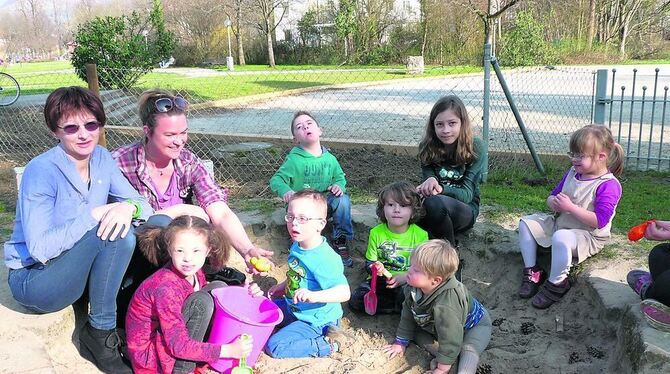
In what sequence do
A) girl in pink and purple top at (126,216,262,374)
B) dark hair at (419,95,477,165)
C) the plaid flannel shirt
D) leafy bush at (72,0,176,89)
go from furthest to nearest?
leafy bush at (72,0,176,89), dark hair at (419,95,477,165), the plaid flannel shirt, girl in pink and purple top at (126,216,262,374)

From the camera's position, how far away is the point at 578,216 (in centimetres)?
353

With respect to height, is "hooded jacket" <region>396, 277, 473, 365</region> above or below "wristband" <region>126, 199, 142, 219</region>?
below

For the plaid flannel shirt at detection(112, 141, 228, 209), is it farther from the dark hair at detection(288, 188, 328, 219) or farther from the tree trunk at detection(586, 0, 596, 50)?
the tree trunk at detection(586, 0, 596, 50)

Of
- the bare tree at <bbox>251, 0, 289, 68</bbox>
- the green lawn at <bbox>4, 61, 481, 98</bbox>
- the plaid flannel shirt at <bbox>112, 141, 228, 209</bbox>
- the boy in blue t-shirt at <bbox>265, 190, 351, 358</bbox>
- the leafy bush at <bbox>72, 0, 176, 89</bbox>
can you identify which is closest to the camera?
the boy in blue t-shirt at <bbox>265, 190, 351, 358</bbox>

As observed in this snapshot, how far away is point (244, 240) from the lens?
3334mm

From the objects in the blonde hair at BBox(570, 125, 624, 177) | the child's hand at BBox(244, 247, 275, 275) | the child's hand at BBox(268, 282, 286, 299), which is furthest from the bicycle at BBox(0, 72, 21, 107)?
the blonde hair at BBox(570, 125, 624, 177)

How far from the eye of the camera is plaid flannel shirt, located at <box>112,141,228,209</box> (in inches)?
131

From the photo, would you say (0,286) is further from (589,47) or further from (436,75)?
(589,47)

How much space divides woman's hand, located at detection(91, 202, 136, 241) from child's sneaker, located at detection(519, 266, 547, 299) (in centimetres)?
246

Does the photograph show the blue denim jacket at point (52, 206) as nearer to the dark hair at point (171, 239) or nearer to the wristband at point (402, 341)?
the dark hair at point (171, 239)

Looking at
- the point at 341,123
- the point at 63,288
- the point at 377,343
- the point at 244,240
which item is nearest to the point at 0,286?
the point at 63,288

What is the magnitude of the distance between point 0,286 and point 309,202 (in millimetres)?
1869

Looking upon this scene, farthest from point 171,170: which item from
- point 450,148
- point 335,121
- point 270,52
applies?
point 270,52

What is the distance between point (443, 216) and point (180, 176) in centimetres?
165
